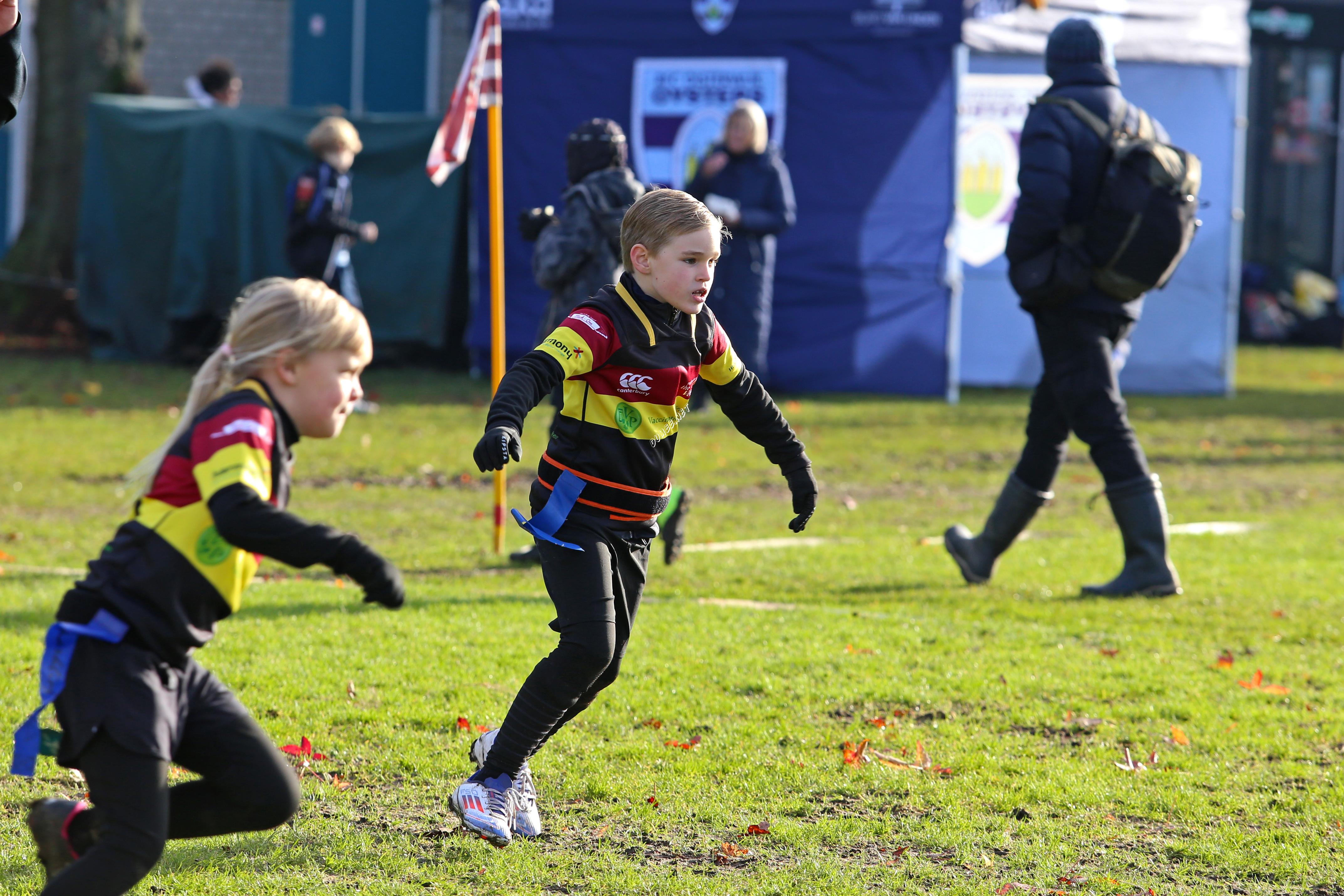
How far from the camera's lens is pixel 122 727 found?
9.43ft

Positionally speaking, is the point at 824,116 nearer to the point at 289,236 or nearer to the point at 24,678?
the point at 289,236

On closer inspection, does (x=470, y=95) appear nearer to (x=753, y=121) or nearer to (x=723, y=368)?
(x=723, y=368)

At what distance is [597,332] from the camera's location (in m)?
3.89

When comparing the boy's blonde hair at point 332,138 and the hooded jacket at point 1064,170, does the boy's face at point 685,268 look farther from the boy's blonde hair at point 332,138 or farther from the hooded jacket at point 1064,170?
the boy's blonde hair at point 332,138

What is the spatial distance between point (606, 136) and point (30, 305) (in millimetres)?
12226

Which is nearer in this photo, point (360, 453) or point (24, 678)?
point (24, 678)

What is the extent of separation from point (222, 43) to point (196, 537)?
67.1 feet

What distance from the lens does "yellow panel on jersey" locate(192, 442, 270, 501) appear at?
2889 millimetres

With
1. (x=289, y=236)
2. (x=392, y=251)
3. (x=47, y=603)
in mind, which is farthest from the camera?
(x=392, y=251)

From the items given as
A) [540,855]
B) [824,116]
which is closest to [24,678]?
[540,855]

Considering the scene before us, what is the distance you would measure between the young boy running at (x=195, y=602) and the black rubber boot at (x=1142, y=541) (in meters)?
4.54

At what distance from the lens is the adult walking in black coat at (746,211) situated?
39.1ft

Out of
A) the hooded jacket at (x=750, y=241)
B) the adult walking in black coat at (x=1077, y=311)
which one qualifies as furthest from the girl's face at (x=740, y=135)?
the adult walking in black coat at (x=1077, y=311)

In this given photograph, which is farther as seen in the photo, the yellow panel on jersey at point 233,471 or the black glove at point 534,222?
the black glove at point 534,222
